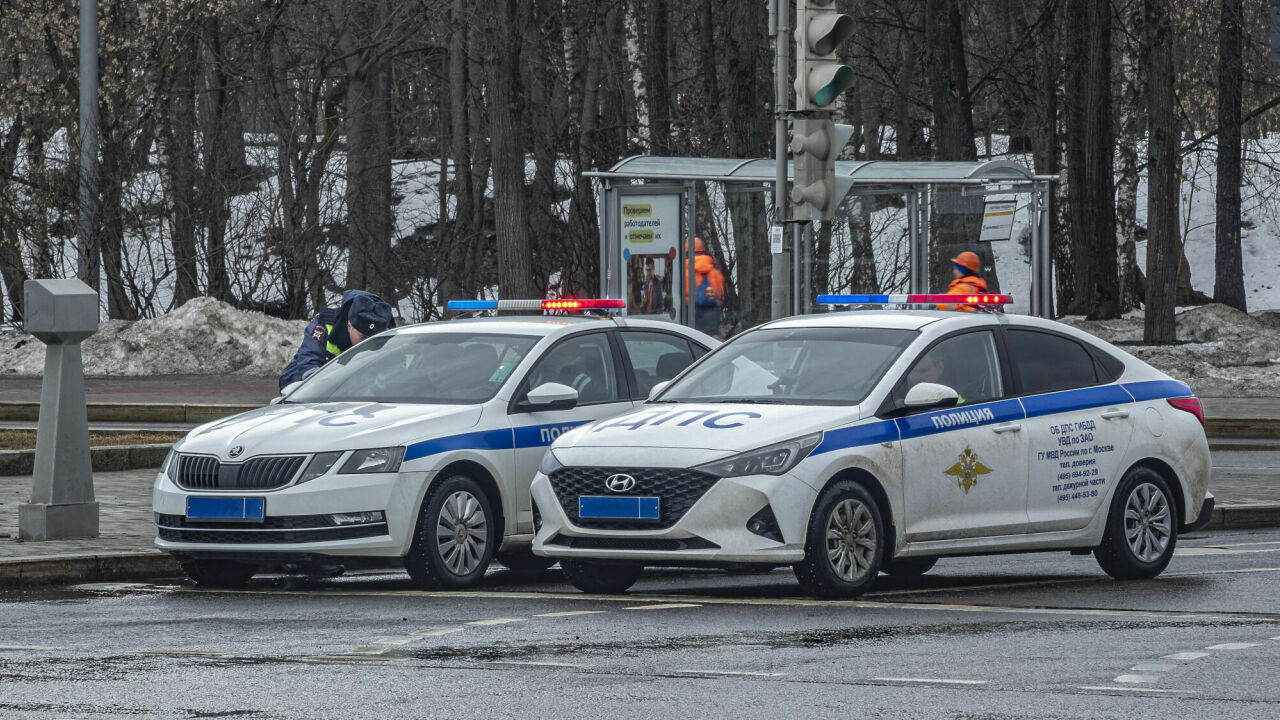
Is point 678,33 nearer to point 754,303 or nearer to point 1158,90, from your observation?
point 1158,90

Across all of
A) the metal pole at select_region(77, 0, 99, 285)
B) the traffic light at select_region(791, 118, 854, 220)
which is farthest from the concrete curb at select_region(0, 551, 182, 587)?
the metal pole at select_region(77, 0, 99, 285)

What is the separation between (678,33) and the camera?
46.7 metres

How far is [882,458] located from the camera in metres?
9.80

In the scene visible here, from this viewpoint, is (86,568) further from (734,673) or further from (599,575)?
(734,673)

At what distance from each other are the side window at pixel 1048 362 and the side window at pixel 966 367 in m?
0.15

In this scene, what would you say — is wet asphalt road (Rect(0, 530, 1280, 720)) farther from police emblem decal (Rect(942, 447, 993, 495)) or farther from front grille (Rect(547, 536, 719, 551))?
police emblem decal (Rect(942, 447, 993, 495))

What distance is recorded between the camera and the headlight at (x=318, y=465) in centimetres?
1015

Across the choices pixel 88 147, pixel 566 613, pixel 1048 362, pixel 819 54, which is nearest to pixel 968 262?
pixel 819 54

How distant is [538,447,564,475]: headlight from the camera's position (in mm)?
9953

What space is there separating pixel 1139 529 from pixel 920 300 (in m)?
1.75

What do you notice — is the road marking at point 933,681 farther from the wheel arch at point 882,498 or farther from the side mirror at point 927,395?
the side mirror at point 927,395

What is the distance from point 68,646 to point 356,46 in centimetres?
2982

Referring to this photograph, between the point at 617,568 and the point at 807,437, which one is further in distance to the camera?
the point at 617,568

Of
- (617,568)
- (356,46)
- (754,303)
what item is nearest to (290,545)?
(617,568)
